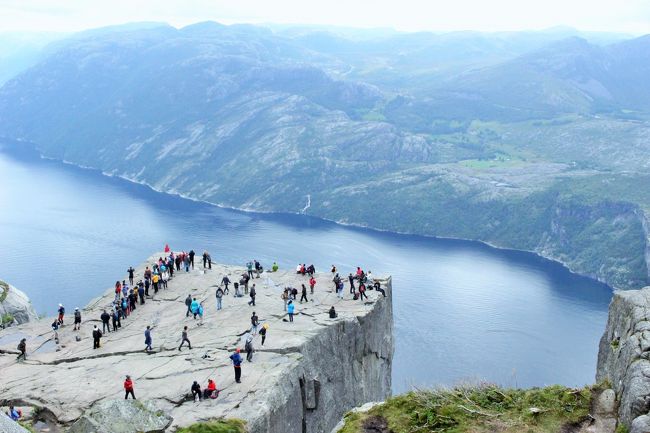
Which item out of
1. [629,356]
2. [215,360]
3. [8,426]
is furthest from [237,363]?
[629,356]

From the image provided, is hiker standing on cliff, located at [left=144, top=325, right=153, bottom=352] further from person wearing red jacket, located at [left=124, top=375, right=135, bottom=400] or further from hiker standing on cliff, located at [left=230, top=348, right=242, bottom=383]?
hiker standing on cliff, located at [left=230, top=348, right=242, bottom=383]

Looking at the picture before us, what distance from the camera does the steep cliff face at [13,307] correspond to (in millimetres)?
83175

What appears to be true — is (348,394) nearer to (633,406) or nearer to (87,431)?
(87,431)

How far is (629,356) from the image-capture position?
30531 millimetres

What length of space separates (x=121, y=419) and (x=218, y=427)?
18.0 feet

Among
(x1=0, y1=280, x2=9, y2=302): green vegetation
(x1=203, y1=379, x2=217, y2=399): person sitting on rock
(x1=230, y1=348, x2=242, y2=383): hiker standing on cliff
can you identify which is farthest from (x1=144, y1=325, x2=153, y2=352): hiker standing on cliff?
(x1=0, y1=280, x2=9, y2=302): green vegetation

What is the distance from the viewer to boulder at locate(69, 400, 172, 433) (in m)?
34.6

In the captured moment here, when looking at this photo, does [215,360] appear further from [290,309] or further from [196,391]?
[290,309]

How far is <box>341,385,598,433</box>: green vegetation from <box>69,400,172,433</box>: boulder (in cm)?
1169

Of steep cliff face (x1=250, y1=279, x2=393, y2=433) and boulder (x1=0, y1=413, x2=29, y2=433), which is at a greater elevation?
boulder (x1=0, y1=413, x2=29, y2=433)

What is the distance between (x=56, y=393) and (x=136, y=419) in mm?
9446

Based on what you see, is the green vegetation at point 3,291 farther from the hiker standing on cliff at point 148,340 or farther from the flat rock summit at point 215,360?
the hiker standing on cliff at point 148,340

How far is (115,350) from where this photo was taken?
163 feet

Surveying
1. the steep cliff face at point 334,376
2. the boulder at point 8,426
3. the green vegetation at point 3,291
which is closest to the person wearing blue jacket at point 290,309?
the steep cliff face at point 334,376
